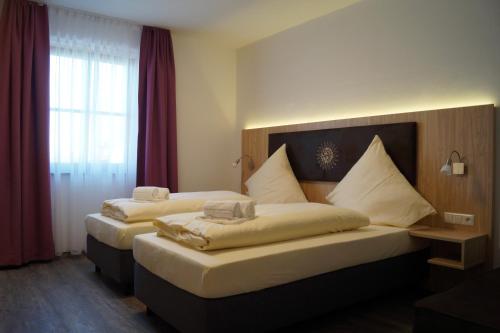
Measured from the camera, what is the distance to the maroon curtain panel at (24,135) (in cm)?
351

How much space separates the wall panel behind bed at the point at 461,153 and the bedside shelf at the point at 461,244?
110 millimetres

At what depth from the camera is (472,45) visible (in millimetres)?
2721

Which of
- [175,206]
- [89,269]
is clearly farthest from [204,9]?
[89,269]

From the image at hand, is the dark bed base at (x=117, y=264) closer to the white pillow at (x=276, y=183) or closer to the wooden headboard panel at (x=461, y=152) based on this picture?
the white pillow at (x=276, y=183)

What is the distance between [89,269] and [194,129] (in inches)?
82.4

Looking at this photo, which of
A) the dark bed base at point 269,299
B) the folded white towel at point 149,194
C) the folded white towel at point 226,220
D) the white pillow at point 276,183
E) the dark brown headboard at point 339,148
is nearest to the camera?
the dark bed base at point 269,299

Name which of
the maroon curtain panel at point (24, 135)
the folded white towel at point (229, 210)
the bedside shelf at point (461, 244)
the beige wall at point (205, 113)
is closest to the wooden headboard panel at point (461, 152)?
the bedside shelf at point (461, 244)

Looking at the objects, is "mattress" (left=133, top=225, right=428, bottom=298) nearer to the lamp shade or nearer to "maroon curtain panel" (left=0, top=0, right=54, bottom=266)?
the lamp shade

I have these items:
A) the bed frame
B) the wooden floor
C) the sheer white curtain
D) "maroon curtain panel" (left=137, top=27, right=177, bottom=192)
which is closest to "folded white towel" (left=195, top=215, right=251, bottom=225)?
the bed frame

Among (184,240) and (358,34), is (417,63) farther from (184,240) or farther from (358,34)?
(184,240)

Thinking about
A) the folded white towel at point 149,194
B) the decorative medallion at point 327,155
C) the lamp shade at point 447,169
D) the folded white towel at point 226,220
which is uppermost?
the decorative medallion at point 327,155

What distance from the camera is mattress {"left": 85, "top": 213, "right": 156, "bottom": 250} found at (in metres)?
2.80

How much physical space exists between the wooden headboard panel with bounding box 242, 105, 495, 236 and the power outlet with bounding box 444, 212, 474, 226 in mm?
29

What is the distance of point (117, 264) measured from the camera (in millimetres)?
2814
